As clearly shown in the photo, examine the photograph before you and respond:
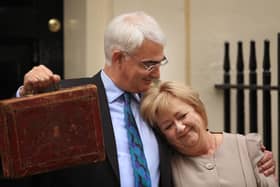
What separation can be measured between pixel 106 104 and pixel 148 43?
29 centimetres

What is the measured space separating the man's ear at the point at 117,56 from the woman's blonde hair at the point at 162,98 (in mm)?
173

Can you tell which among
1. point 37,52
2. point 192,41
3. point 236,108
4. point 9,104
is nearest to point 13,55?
point 37,52

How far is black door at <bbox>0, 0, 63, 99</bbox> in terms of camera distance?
4434mm

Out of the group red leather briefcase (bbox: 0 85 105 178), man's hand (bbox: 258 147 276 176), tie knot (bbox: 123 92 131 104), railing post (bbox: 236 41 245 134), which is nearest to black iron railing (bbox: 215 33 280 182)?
railing post (bbox: 236 41 245 134)

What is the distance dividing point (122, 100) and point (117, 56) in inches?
7.1

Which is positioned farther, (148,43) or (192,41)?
(192,41)

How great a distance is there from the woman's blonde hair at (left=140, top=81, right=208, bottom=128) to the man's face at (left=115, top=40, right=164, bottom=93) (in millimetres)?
39

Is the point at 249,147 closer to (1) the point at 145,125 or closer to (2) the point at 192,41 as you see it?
(1) the point at 145,125

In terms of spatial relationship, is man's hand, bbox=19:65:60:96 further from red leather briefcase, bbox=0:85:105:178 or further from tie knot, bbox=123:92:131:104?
tie knot, bbox=123:92:131:104

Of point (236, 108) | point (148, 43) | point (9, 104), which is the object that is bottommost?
point (236, 108)

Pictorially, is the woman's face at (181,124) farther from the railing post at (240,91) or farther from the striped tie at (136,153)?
the railing post at (240,91)

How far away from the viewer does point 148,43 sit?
2.54 meters

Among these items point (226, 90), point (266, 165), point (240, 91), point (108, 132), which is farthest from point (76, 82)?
point (226, 90)

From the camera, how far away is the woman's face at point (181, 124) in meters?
2.58
